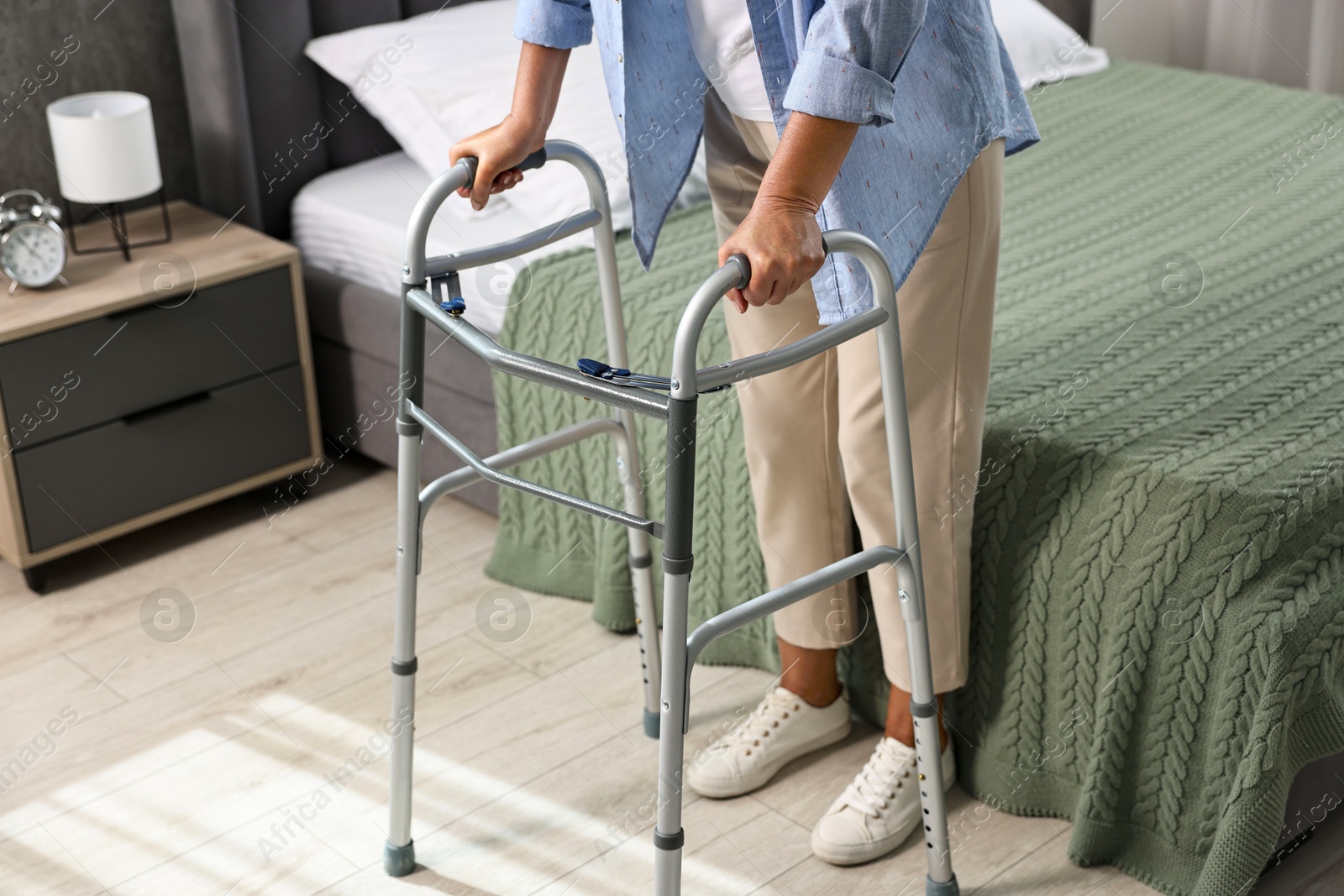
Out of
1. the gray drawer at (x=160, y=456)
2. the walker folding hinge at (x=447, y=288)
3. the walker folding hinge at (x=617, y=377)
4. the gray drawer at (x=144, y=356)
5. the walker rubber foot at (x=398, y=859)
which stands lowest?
the walker rubber foot at (x=398, y=859)

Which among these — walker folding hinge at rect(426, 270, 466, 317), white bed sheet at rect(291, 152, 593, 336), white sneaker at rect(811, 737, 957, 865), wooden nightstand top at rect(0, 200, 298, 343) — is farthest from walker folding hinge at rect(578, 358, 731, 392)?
wooden nightstand top at rect(0, 200, 298, 343)

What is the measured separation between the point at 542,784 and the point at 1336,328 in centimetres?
125

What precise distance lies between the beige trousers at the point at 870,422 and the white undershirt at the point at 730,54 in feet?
0.09

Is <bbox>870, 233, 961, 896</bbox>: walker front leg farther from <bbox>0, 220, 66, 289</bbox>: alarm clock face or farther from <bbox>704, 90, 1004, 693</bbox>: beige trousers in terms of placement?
<bbox>0, 220, 66, 289</bbox>: alarm clock face

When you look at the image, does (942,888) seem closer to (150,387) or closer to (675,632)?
(675,632)

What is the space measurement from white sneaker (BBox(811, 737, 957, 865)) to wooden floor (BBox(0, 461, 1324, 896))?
0.08ft

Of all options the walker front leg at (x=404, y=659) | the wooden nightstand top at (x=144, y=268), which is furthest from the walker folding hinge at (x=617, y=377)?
the wooden nightstand top at (x=144, y=268)

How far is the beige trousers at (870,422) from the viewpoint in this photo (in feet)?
4.76

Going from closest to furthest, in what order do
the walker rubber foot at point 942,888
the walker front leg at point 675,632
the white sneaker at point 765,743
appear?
the walker front leg at point 675,632, the walker rubber foot at point 942,888, the white sneaker at point 765,743

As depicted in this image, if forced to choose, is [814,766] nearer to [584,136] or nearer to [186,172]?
[584,136]

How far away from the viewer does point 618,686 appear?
2.00 meters

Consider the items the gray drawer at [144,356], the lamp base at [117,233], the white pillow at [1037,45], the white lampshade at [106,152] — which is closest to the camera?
the gray drawer at [144,356]

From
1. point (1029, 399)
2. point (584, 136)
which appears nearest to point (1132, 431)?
point (1029, 399)

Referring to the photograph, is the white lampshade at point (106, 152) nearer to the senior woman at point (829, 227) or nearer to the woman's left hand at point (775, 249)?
the senior woman at point (829, 227)
